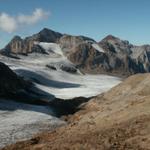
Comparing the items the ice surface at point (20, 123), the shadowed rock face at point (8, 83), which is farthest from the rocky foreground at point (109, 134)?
the shadowed rock face at point (8, 83)

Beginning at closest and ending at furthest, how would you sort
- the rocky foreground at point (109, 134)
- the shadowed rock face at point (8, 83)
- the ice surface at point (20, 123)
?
the rocky foreground at point (109, 134)
the ice surface at point (20, 123)
the shadowed rock face at point (8, 83)

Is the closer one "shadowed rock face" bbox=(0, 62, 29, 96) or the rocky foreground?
the rocky foreground

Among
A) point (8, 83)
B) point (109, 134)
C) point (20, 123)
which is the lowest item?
point (109, 134)

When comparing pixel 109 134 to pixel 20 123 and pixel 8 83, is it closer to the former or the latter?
pixel 20 123

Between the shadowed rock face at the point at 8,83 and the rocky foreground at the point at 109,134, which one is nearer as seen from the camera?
the rocky foreground at the point at 109,134

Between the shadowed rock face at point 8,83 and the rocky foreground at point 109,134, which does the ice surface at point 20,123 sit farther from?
the shadowed rock face at point 8,83

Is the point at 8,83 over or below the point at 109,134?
over

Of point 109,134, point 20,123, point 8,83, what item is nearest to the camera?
point 109,134

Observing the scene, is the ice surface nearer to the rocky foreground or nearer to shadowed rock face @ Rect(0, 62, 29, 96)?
the rocky foreground

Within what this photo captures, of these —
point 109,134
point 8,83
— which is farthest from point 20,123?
point 8,83

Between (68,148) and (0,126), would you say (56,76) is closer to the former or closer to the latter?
(0,126)

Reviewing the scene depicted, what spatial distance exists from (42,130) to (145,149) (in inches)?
888

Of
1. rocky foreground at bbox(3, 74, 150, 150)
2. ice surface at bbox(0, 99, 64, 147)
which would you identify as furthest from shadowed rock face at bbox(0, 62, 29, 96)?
rocky foreground at bbox(3, 74, 150, 150)

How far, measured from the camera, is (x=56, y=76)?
153 m
